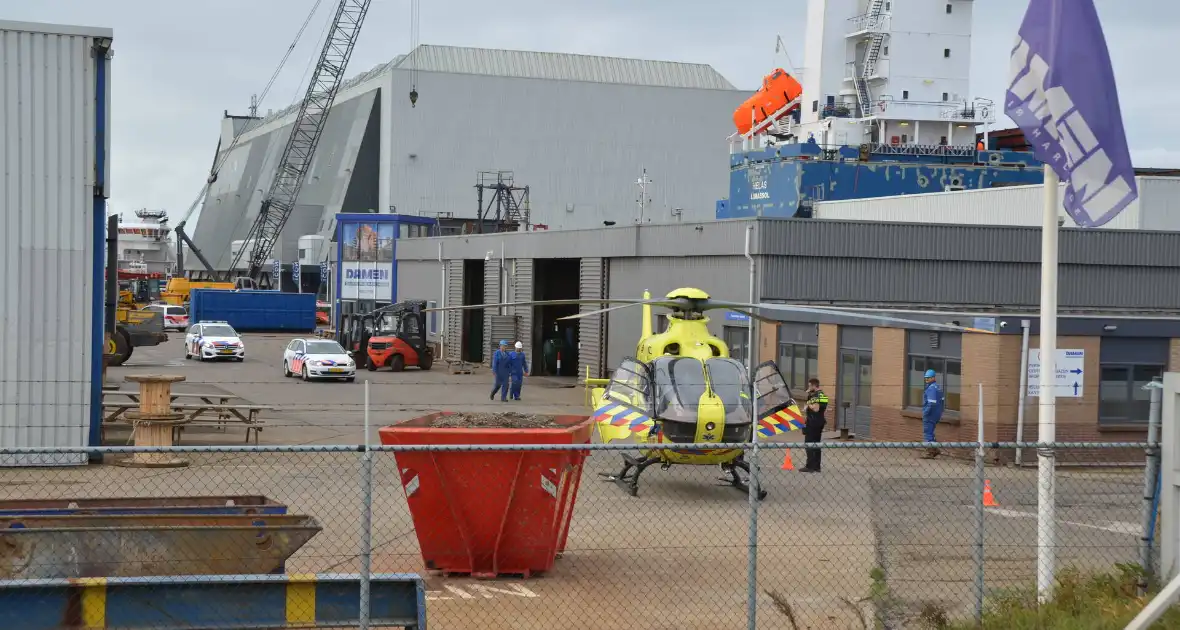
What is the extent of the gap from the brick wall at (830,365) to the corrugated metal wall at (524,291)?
1742cm

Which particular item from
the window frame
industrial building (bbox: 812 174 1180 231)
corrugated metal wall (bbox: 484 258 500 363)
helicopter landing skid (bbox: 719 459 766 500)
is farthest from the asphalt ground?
corrugated metal wall (bbox: 484 258 500 363)

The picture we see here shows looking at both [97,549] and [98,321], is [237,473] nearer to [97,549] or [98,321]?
[98,321]

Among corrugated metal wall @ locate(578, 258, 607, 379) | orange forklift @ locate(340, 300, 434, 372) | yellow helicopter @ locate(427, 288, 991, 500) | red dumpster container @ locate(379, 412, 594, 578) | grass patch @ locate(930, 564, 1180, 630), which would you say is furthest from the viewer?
orange forklift @ locate(340, 300, 434, 372)

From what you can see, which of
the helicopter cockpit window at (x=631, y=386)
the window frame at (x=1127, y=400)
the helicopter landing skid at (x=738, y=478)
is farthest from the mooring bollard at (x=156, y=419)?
the window frame at (x=1127, y=400)

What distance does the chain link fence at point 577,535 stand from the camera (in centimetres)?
987

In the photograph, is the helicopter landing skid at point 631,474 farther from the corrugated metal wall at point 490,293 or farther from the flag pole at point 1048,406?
the corrugated metal wall at point 490,293

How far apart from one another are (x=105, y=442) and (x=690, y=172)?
236 ft

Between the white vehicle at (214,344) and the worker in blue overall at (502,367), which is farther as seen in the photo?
the white vehicle at (214,344)

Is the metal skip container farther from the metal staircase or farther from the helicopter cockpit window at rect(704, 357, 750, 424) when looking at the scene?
the metal staircase

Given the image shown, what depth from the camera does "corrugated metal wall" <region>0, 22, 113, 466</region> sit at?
18891 mm

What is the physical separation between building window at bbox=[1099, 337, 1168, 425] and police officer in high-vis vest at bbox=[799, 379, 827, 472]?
253 inches

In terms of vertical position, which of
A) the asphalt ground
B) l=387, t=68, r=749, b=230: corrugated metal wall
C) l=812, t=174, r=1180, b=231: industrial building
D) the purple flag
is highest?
l=387, t=68, r=749, b=230: corrugated metal wall

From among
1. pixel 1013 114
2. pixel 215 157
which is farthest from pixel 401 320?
pixel 215 157

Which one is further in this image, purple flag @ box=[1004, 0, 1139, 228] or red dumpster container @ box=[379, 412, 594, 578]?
red dumpster container @ box=[379, 412, 594, 578]
